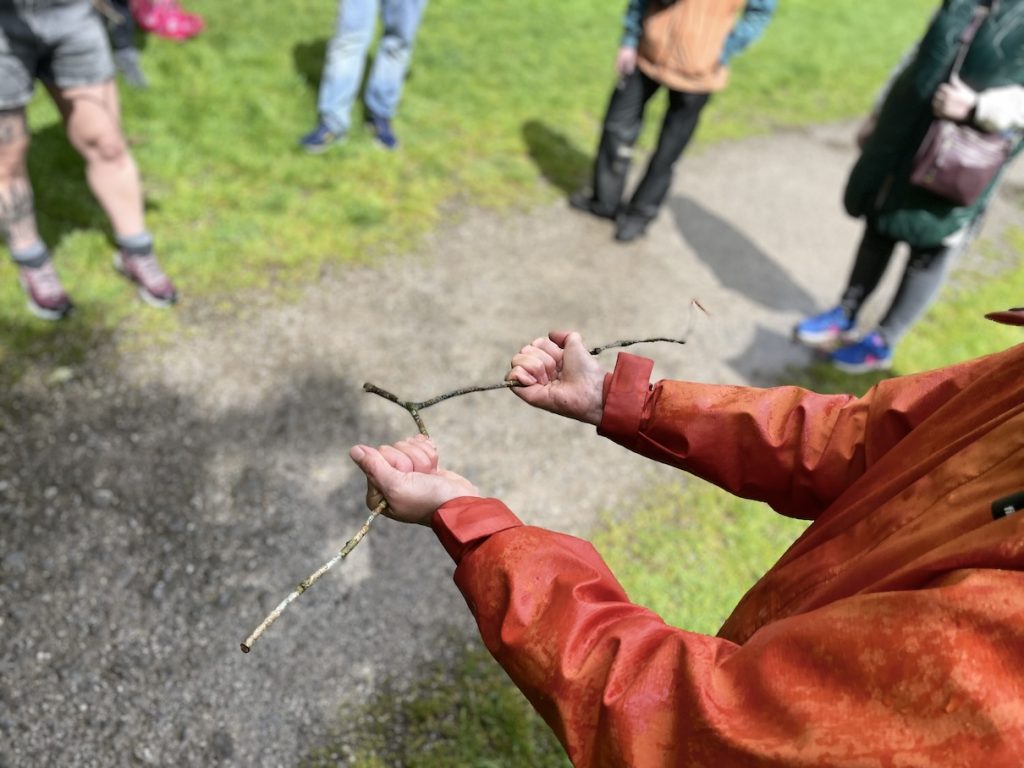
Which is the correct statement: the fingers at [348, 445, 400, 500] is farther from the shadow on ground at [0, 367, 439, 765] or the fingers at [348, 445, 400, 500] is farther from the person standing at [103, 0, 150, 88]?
the person standing at [103, 0, 150, 88]

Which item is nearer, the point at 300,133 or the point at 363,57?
the point at 363,57

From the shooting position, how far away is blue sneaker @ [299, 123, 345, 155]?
5.06 m

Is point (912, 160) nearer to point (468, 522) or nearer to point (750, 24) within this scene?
point (750, 24)

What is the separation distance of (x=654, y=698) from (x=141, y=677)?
203 centimetres

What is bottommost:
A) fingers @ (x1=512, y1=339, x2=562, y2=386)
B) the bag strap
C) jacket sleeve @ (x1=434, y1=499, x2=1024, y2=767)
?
fingers @ (x1=512, y1=339, x2=562, y2=386)

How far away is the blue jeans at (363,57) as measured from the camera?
16.1 ft

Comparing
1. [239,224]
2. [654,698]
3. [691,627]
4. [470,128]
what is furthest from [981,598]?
[470,128]

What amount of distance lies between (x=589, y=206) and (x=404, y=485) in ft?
13.9

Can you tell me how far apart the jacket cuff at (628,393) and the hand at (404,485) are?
1.34 feet

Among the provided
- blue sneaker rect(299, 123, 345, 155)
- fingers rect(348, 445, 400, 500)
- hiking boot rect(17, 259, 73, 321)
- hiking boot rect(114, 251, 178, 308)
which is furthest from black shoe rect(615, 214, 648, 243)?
fingers rect(348, 445, 400, 500)

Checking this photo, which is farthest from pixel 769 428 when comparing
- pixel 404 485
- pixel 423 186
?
pixel 423 186

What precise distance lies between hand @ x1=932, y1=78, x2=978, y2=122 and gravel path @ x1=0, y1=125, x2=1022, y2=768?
5.41ft

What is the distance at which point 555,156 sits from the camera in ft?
19.3

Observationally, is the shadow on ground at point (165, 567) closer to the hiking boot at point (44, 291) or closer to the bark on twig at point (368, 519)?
the hiking boot at point (44, 291)
